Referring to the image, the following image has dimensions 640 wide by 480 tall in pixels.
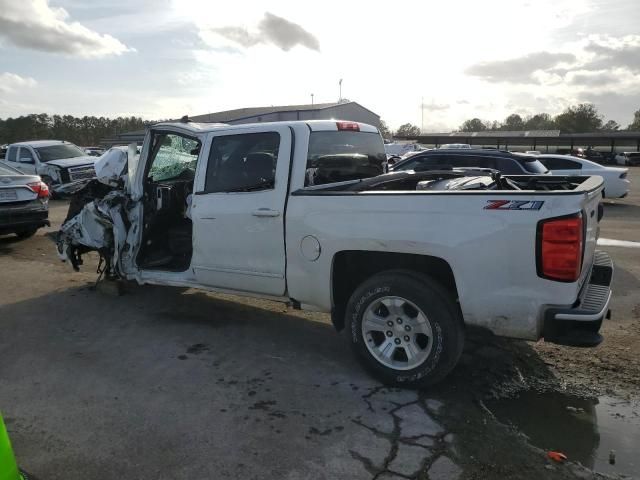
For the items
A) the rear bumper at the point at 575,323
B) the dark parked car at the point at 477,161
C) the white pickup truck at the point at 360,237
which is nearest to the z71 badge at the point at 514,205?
the white pickup truck at the point at 360,237

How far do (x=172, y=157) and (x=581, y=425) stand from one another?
460 cm

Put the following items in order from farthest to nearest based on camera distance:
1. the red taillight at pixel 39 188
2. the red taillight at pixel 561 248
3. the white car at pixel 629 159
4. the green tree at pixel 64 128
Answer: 1. the green tree at pixel 64 128
2. the white car at pixel 629 159
3. the red taillight at pixel 39 188
4. the red taillight at pixel 561 248

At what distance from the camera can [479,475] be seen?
109 inches

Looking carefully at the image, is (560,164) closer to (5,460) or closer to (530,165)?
(530,165)

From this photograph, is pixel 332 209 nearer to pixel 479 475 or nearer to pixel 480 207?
pixel 480 207

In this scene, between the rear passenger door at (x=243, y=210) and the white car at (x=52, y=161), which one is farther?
the white car at (x=52, y=161)

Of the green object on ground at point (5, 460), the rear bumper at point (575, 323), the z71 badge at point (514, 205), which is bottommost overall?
the green object on ground at point (5, 460)

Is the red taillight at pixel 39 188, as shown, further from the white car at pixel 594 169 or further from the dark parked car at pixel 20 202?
the white car at pixel 594 169

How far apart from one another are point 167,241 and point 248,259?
181 cm

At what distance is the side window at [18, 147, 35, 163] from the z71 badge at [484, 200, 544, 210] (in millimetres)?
17526

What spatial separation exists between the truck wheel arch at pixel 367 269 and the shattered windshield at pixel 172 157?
2198 mm

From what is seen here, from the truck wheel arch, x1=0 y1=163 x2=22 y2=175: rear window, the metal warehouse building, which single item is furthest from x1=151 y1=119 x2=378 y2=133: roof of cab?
the metal warehouse building

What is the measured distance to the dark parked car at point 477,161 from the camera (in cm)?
1113

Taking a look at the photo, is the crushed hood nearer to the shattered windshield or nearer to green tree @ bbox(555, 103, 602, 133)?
the shattered windshield
